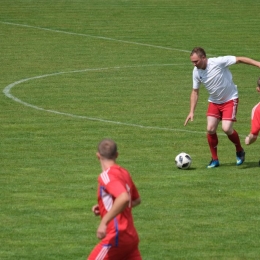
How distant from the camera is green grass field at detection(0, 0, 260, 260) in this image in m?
13.5

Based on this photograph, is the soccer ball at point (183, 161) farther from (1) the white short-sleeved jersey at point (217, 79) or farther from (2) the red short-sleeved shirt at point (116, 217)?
(2) the red short-sleeved shirt at point (116, 217)

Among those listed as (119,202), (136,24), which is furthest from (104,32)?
(119,202)

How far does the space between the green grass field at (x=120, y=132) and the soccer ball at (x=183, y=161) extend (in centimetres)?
25

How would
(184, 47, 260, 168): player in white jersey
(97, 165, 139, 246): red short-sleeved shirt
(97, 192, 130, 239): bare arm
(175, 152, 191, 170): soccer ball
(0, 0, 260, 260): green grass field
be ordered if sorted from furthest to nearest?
1. (184, 47, 260, 168): player in white jersey
2. (175, 152, 191, 170): soccer ball
3. (0, 0, 260, 260): green grass field
4. (97, 165, 139, 246): red short-sleeved shirt
5. (97, 192, 130, 239): bare arm

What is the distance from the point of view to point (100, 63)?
32219 millimetres

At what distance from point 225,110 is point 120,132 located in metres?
3.95

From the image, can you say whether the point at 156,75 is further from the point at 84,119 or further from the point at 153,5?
the point at 153,5

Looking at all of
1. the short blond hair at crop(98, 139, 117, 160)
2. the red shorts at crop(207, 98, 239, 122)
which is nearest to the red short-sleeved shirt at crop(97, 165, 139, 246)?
the short blond hair at crop(98, 139, 117, 160)

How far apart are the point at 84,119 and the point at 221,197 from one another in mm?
7859

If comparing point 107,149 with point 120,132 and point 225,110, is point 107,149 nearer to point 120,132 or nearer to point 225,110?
point 225,110

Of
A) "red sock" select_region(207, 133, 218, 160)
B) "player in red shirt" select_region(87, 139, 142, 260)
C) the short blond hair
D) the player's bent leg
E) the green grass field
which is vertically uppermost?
the short blond hair

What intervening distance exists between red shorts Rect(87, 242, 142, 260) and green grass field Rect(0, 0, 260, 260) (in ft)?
8.73

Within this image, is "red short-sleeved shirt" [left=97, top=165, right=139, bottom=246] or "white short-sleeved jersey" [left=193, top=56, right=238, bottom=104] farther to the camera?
"white short-sleeved jersey" [left=193, top=56, right=238, bottom=104]

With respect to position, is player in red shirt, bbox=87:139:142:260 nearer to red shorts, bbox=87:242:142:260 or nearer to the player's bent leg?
red shorts, bbox=87:242:142:260
